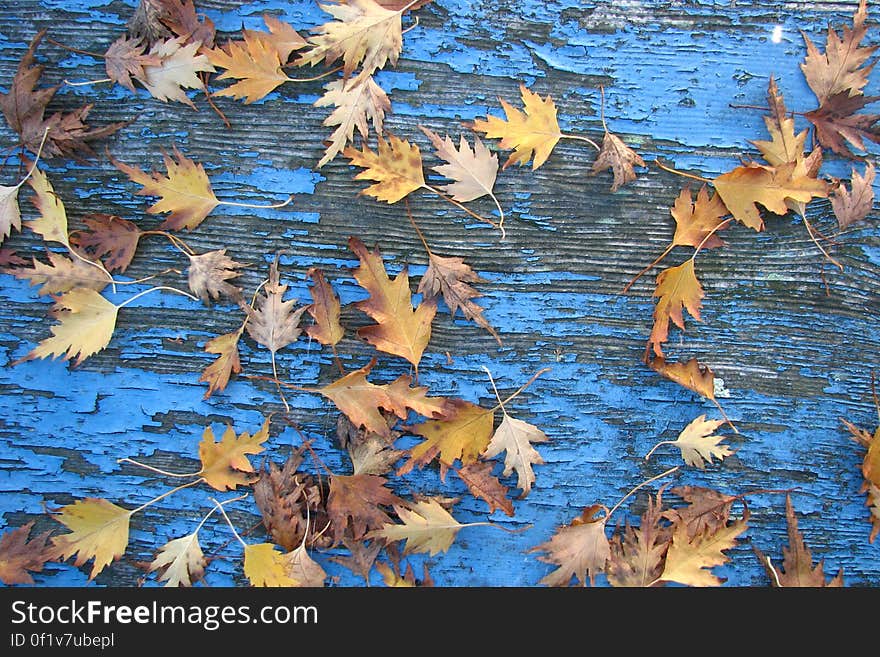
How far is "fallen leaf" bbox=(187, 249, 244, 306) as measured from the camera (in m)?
1.58

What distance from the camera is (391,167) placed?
156 centimetres

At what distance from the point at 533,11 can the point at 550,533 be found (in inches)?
55.6

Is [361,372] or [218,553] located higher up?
[361,372]

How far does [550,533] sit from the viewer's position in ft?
5.26

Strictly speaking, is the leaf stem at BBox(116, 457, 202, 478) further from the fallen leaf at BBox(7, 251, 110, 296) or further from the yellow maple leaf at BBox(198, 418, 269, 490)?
the fallen leaf at BBox(7, 251, 110, 296)

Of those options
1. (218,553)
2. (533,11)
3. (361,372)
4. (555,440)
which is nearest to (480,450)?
(555,440)

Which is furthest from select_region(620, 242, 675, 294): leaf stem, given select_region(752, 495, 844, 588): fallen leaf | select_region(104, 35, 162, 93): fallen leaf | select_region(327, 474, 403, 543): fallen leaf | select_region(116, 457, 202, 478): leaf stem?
select_region(104, 35, 162, 93): fallen leaf

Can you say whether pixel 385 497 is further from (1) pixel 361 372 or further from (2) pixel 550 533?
(2) pixel 550 533

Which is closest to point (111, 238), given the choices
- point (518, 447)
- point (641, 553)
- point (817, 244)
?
point (518, 447)

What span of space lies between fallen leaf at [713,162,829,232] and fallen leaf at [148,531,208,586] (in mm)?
1718

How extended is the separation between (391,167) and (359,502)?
2.91 ft

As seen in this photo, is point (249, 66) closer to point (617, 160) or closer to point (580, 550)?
point (617, 160)

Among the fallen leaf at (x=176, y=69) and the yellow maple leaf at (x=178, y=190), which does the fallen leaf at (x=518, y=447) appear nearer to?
the yellow maple leaf at (x=178, y=190)

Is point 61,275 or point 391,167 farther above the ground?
point 391,167
